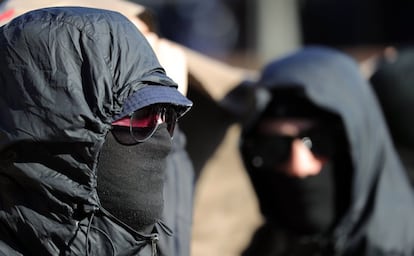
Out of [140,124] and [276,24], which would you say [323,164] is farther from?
[276,24]

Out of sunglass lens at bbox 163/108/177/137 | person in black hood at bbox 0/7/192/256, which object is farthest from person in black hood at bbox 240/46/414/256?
person in black hood at bbox 0/7/192/256

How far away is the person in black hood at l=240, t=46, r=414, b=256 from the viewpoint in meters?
3.72

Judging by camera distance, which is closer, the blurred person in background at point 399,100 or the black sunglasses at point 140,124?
the black sunglasses at point 140,124

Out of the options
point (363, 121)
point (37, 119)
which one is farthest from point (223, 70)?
point (37, 119)

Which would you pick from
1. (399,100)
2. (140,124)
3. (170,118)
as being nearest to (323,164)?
(399,100)

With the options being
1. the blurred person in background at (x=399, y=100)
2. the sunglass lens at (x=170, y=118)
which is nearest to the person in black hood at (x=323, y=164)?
the blurred person in background at (x=399, y=100)

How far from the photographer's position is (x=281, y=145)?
372cm

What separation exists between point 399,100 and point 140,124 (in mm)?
2517

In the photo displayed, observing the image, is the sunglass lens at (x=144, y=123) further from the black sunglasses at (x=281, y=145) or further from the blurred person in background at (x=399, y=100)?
the blurred person in background at (x=399, y=100)

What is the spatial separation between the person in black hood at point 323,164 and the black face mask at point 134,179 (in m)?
1.43

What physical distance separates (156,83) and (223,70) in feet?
4.84

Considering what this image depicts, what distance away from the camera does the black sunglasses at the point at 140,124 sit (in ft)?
7.35

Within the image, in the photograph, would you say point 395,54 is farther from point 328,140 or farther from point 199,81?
point 199,81

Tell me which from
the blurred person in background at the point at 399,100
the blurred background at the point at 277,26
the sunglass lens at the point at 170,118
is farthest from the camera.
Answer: the blurred background at the point at 277,26
